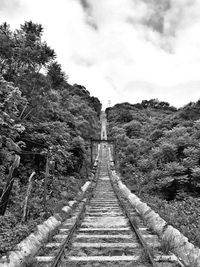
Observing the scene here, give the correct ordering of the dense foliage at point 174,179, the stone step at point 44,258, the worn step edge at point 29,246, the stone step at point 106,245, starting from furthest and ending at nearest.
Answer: the dense foliage at point 174,179
the stone step at point 106,245
the stone step at point 44,258
the worn step edge at point 29,246

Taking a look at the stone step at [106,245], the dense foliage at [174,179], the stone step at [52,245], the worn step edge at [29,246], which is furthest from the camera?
the dense foliage at [174,179]

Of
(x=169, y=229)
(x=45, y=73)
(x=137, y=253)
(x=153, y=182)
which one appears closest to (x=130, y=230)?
(x=169, y=229)

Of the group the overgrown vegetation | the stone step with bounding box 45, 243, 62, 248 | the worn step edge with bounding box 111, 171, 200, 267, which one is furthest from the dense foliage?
the overgrown vegetation

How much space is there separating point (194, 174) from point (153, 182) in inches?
115

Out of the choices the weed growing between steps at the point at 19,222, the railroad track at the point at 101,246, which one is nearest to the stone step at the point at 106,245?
the railroad track at the point at 101,246

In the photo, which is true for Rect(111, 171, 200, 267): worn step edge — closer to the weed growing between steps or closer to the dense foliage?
the dense foliage

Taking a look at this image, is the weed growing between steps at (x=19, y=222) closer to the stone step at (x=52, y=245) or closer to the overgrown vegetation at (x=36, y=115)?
the stone step at (x=52, y=245)

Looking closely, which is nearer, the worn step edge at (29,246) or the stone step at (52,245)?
the worn step edge at (29,246)

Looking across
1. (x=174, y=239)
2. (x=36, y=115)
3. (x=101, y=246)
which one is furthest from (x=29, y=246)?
(x=36, y=115)

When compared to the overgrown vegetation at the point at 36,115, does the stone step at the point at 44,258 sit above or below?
below

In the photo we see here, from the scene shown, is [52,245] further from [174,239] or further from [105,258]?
[174,239]

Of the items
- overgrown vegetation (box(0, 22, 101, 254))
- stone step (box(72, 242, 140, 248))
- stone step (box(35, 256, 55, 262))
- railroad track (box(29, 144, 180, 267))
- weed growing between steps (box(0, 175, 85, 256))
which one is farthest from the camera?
overgrown vegetation (box(0, 22, 101, 254))

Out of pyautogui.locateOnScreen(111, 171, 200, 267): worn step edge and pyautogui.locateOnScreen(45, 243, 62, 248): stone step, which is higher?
pyautogui.locateOnScreen(111, 171, 200, 267): worn step edge

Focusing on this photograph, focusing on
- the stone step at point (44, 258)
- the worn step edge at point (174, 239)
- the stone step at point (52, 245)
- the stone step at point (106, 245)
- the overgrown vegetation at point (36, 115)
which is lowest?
the stone step at point (52, 245)
